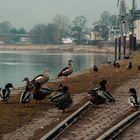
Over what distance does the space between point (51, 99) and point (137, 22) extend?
11114cm

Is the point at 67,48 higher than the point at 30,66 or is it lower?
lower

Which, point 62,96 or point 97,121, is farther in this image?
point 62,96

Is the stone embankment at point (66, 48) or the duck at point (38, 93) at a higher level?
the duck at point (38, 93)

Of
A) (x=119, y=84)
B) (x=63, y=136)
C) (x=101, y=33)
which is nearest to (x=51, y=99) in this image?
(x=63, y=136)

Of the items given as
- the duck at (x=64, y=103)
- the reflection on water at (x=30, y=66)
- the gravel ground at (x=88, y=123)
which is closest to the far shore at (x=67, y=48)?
the reflection on water at (x=30, y=66)

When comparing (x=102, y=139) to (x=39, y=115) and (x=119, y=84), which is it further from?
(x=119, y=84)

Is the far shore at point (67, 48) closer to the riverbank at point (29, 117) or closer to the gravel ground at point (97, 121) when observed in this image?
the riverbank at point (29, 117)

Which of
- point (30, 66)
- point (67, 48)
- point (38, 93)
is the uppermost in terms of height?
point (38, 93)

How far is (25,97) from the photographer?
56.5ft

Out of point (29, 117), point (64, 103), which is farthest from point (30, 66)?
point (29, 117)

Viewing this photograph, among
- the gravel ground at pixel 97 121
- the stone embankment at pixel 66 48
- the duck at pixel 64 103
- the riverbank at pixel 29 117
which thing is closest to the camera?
the gravel ground at pixel 97 121

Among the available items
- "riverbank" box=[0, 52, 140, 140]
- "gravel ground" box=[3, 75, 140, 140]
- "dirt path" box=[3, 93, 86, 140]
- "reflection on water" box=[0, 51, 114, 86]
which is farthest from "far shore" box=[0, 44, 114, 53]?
"dirt path" box=[3, 93, 86, 140]

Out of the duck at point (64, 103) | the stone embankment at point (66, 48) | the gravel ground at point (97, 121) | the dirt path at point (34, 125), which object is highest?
the duck at point (64, 103)

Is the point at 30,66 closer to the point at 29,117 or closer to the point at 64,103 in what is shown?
the point at 64,103
